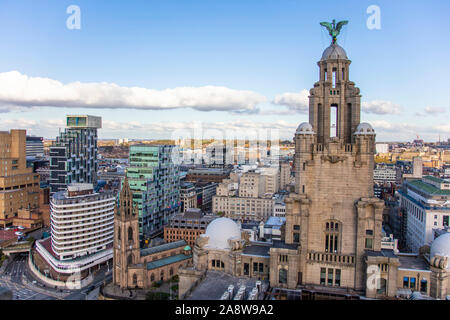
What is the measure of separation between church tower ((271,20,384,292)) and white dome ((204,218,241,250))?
305 inches

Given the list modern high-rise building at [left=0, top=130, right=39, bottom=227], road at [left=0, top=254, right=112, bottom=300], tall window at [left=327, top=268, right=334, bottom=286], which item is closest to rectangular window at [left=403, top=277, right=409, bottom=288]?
tall window at [left=327, top=268, right=334, bottom=286]

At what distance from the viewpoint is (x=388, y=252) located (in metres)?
34.0

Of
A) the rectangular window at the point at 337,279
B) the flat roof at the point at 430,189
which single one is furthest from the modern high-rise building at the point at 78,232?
the flat roof at the point at 430,189

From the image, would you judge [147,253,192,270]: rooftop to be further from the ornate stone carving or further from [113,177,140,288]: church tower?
the ornate stone carving

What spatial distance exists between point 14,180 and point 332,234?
97.5m

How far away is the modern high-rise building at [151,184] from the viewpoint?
86.0m

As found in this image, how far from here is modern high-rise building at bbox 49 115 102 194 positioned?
334 ft

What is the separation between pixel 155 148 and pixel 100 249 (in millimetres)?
27698

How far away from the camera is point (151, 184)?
292ft

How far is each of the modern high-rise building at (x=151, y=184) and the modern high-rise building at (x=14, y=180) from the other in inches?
1455

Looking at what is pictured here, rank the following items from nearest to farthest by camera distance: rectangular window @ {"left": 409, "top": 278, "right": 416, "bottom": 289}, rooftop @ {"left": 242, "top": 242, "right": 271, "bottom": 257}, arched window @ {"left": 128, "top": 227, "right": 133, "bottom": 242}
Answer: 1. rectangular window @ {"left": 409, "top": 278, "right": 416, "bottom": 289}
2. rooftop @ {"left": 242, "top": 242, "right": 271, "bottom": 257}
3. arched window @ {"left": 128, "top": 227, "right": 133, "bottom": 242}

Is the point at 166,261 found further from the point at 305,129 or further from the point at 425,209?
the point at 425,209

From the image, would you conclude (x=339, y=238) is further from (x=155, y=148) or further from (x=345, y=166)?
(x=155, y=148)
